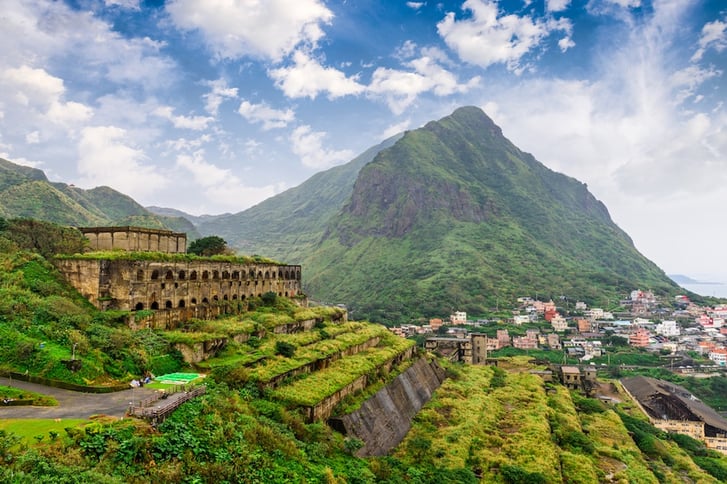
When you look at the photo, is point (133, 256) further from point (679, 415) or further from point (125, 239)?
point (679, 415)

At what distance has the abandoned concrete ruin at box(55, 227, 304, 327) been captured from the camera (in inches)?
1170

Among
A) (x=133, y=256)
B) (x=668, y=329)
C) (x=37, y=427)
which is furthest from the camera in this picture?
(x=668, y=329)

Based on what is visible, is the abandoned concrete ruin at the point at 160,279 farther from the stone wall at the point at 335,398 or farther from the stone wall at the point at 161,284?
the stone wall at the point at 335,398

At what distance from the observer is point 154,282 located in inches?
1245

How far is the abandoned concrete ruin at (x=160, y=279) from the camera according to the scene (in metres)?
29.7

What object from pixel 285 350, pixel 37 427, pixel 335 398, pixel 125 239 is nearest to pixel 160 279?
pixel 125 239

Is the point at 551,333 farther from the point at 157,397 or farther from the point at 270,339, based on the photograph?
the point at 157,397

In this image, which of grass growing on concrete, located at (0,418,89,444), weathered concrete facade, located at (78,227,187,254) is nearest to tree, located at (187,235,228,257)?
weathered concrete facade, located at (78,227,187,254)

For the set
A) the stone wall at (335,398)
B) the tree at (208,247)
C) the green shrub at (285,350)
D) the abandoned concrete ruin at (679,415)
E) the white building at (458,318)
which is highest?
the tree at (208,247)

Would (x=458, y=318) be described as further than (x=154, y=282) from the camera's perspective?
Yes

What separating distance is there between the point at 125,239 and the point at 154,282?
24.1ft

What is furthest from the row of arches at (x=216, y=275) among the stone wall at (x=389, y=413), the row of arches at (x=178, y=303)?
the stone wall at (x=389, y=413)

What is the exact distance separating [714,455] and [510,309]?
87374 mm

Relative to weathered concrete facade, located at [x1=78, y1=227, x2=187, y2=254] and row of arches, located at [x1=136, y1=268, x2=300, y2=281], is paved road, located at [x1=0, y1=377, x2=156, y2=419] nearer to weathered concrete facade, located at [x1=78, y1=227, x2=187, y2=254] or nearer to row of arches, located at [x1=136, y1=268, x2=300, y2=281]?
row of arches, located at [x1=136, y1=268, x2=300, y2=281]
